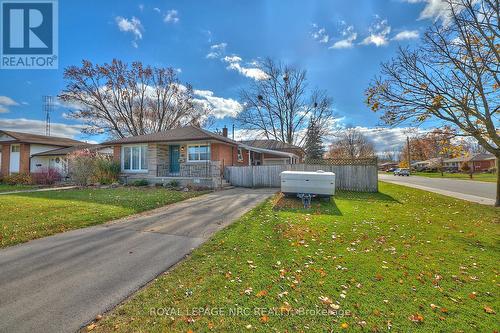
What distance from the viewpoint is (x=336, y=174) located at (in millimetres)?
16172

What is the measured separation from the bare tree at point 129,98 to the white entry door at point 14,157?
22.2ft

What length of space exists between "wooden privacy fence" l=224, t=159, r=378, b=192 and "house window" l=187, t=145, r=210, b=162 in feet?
7.01

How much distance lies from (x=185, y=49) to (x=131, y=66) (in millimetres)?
17289

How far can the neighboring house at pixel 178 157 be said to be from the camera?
17000 millimetres

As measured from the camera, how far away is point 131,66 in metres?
30.8

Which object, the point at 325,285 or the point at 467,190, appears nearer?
the point at 325,285

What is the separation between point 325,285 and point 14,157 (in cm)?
3591

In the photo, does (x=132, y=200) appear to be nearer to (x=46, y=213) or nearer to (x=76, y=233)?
(x=46, y=213)

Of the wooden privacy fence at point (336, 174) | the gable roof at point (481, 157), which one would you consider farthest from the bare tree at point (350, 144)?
the wooden privacy fence at point (336, 174)

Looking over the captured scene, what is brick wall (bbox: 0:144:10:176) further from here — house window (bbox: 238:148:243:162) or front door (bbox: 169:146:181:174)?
house window (bbox: 238:148:243:162)

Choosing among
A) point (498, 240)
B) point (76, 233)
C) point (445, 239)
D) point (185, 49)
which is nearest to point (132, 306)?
point (76, 233)

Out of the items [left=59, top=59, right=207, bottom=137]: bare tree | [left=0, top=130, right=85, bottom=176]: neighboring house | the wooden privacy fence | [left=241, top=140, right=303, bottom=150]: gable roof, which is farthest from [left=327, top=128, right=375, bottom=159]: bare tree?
[left=0, top=130, right=85, bottom=176]: neighboring house

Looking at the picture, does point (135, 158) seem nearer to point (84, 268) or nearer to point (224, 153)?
point (224, 153)

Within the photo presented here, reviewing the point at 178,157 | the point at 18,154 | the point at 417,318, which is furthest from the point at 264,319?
the point at 18,154
